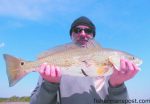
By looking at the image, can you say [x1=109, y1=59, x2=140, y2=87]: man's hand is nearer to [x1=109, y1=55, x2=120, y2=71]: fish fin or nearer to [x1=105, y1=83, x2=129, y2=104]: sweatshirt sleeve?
[x1=109, y1=55, x2=120, y2=71]: fish fin

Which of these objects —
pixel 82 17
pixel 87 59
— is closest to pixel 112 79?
pixel 87 59

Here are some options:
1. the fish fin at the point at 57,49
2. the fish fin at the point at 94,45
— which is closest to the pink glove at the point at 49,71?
the fish fin at the point at 57,49

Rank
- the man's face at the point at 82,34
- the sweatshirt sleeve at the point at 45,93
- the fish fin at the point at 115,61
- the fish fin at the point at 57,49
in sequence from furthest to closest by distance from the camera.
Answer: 1. the man's face at the point at 82,34
2. the sweatshirt sleeve at the point at 45,93
3. the fish fin at the point at 57,49
4. the fish fin at the point at 115,61

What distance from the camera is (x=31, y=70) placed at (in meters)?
7.24

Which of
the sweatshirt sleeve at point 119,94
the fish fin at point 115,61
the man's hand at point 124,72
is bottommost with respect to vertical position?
the sweatshirt sleeve at point 119,94

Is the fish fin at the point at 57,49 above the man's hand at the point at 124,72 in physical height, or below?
above

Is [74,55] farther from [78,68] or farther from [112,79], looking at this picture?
[112,79]

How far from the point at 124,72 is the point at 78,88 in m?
1.24

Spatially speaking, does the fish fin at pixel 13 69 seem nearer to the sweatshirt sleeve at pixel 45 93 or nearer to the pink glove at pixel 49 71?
the pink glove at pixel 49 71

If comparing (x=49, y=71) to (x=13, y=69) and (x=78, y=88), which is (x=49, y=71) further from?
(x=78, y=88)

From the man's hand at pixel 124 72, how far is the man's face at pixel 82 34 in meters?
1.38

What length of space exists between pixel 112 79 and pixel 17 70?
215 cm

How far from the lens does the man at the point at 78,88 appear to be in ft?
23.7

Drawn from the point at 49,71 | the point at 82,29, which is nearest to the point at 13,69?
the point at 49,71
